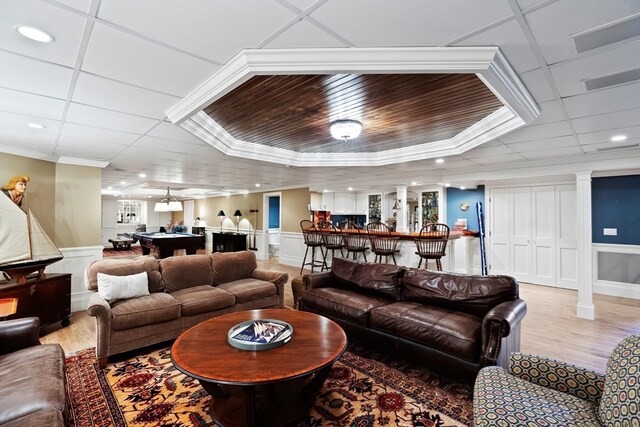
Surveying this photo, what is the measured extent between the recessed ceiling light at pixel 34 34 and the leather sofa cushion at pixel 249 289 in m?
2.96

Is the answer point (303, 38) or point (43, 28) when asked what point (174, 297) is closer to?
point (43, 28)

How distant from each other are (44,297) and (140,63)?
11.3ft

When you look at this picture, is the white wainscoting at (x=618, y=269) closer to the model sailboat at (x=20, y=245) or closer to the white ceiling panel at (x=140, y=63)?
the white ceiling panel at (x=140, y=63)

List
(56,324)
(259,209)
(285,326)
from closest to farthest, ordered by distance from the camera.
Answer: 1. (285,326)
2. (56,324)
3. (259,209)

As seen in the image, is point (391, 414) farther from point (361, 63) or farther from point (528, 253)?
point (528, 253)

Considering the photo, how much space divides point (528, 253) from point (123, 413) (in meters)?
7.27

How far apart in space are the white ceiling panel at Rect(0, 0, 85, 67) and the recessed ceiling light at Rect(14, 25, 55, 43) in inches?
0.8

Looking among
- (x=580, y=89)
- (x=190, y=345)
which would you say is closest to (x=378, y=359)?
(x=190, y=345)

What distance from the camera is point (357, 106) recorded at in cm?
285

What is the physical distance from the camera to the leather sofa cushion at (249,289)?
382 centimetres

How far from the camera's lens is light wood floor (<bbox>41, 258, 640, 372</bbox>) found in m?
3.19

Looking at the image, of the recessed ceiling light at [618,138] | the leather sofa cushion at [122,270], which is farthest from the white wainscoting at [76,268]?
the recessed ceiling light at [618,138]

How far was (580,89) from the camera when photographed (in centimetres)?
220

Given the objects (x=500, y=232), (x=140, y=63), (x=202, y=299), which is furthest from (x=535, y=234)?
(x=140, y=63)
